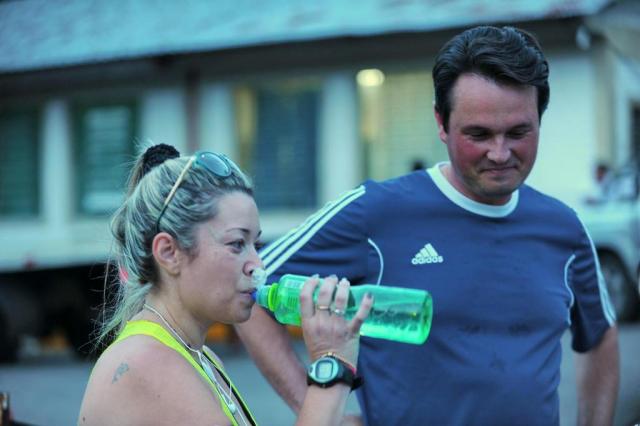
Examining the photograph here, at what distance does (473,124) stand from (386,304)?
63 centimetres

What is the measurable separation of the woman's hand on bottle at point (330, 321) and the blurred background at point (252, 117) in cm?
567

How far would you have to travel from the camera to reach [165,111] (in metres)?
15.8

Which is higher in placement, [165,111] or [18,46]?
[18,46]

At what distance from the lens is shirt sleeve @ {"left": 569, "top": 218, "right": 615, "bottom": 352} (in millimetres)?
2898

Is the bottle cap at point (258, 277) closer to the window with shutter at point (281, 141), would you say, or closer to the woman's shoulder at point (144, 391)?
the woman's shoulder at point (144, 391)

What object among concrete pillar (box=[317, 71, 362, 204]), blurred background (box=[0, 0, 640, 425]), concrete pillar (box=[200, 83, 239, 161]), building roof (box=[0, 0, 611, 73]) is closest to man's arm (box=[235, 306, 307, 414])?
blurred background (box=[0, 0, 640, 425])

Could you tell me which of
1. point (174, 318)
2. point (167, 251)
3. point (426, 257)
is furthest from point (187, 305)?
point (426, 257)

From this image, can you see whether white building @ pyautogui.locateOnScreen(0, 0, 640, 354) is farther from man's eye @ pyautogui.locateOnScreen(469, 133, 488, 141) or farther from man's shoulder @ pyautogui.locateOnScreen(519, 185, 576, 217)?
man's eye @ pyautogui.locateOnScreen(469, 133, 488, 141)

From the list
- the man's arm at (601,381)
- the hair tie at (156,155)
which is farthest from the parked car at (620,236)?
the hair tie at (156,155)

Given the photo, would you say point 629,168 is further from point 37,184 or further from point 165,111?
point 37,184

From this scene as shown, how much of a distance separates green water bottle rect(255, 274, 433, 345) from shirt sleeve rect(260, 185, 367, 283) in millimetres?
334

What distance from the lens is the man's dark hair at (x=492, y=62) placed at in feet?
8.52

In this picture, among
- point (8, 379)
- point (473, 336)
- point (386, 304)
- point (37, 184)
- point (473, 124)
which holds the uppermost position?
point (473, 124)

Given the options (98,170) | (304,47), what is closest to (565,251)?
(304,47)
